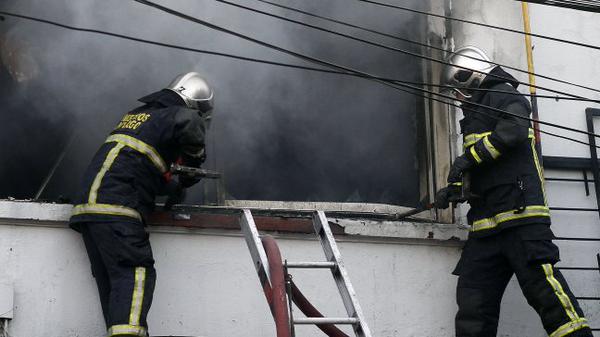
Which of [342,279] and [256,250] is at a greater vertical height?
[256,250]

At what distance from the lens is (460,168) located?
615 centimetres

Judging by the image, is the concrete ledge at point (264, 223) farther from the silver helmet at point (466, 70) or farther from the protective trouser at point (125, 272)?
the silver helmet at point (466, 70)

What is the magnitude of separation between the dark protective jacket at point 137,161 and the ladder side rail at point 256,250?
763mm

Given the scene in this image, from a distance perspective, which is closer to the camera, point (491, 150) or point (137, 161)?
point (137, 161)

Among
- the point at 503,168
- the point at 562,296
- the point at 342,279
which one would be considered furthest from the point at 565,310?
the point at 342,279

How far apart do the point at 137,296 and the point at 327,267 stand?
111 centimetres

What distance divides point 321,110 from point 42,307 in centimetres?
286

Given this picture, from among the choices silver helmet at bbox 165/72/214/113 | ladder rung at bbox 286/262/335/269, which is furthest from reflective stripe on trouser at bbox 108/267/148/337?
silver helmet at bbox 165/72/214/113

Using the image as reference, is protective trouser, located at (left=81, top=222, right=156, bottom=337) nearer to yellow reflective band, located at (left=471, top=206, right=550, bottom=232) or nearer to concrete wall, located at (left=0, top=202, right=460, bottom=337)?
concrete wall, located at (left=0, top=202, right=460, bottom=337)

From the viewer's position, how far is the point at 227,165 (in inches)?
293

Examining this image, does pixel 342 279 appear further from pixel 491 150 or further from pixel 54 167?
pixel 54 167

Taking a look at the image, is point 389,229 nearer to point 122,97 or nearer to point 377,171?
point 377,171

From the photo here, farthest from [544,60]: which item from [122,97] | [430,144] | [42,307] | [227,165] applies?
[42,307]

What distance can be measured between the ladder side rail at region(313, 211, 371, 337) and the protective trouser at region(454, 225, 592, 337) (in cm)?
133
